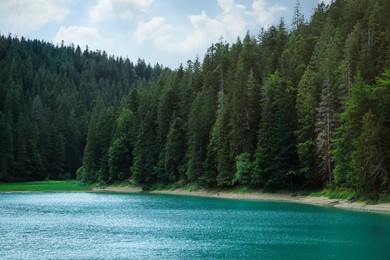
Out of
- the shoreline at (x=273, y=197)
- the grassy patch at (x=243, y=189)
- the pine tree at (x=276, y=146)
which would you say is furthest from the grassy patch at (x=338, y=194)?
the grassy patch at (x=243, y=189)

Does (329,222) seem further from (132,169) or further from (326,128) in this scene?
(132,169)

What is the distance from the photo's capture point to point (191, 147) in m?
102

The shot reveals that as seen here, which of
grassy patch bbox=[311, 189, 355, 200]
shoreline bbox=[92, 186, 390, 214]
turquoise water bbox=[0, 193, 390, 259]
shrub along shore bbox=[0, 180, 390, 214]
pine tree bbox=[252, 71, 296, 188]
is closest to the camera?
turquoise water bbox=[0, 193, 390, 259]

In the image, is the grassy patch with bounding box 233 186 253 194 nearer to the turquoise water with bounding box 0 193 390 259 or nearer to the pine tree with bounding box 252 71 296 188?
the pine tree with bounding box 252 71 296 188

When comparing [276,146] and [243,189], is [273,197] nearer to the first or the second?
[243,189]

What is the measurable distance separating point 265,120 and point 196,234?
45.3m

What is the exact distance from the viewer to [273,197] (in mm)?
81000

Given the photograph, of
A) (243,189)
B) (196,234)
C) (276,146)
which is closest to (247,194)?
(243,189)

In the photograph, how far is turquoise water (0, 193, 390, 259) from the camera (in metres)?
34.3

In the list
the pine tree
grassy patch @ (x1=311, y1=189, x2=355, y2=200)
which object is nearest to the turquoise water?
grassy patch @ (x1=311, y1=189, x2=355, y2=200)

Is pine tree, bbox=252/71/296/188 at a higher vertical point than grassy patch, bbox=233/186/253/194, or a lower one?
higher

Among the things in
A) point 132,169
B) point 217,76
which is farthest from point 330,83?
point 132,169

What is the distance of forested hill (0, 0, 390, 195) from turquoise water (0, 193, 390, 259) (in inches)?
453

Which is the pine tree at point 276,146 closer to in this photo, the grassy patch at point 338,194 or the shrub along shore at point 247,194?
the shrub along shore at point 247,194
